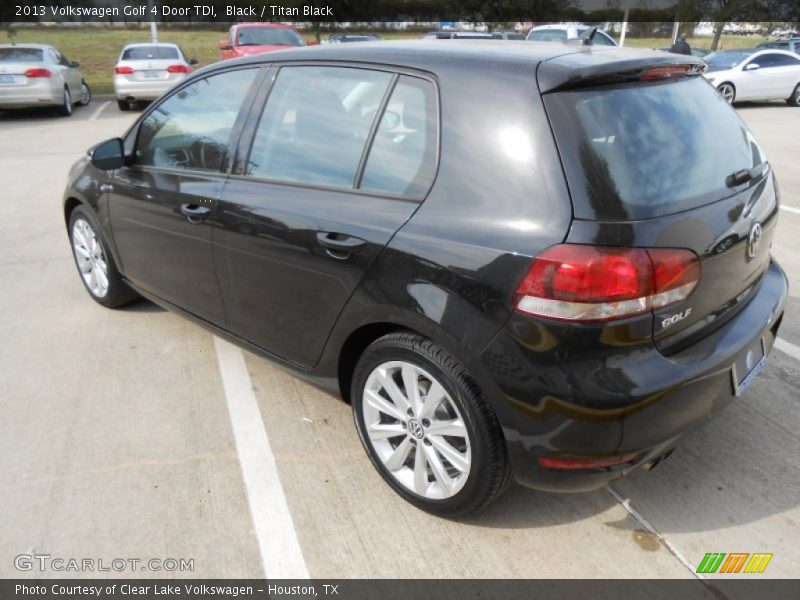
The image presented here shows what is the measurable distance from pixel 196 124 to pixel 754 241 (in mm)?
2634

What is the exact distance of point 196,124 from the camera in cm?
339

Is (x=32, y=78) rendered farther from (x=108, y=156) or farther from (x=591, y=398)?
(x=591, y=398)

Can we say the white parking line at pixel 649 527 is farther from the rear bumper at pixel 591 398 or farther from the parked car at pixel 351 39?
the parked car at pixel 351 39

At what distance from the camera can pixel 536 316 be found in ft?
6.68

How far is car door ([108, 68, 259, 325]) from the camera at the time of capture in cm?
317

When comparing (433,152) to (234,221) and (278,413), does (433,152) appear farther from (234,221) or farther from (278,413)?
(278,413)

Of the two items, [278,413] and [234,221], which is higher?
[234,221]

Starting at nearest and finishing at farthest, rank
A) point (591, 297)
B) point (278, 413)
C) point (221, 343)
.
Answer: point (591, 297) → point (278, 413) → point (221, 343)

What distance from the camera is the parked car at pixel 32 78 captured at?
1319 centimetres

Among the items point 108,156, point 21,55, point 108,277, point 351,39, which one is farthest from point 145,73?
point 108,156

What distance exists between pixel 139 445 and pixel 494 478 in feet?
5.62

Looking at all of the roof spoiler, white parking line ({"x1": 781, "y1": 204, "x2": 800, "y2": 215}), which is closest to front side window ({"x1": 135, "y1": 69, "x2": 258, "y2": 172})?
the roof spoiler

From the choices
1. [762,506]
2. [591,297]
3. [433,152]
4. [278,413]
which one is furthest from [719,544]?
[278,413]

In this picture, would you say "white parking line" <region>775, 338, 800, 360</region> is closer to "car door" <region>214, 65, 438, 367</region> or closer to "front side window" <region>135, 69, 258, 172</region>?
"car door" <region>214, 65, 438, 367</region>
